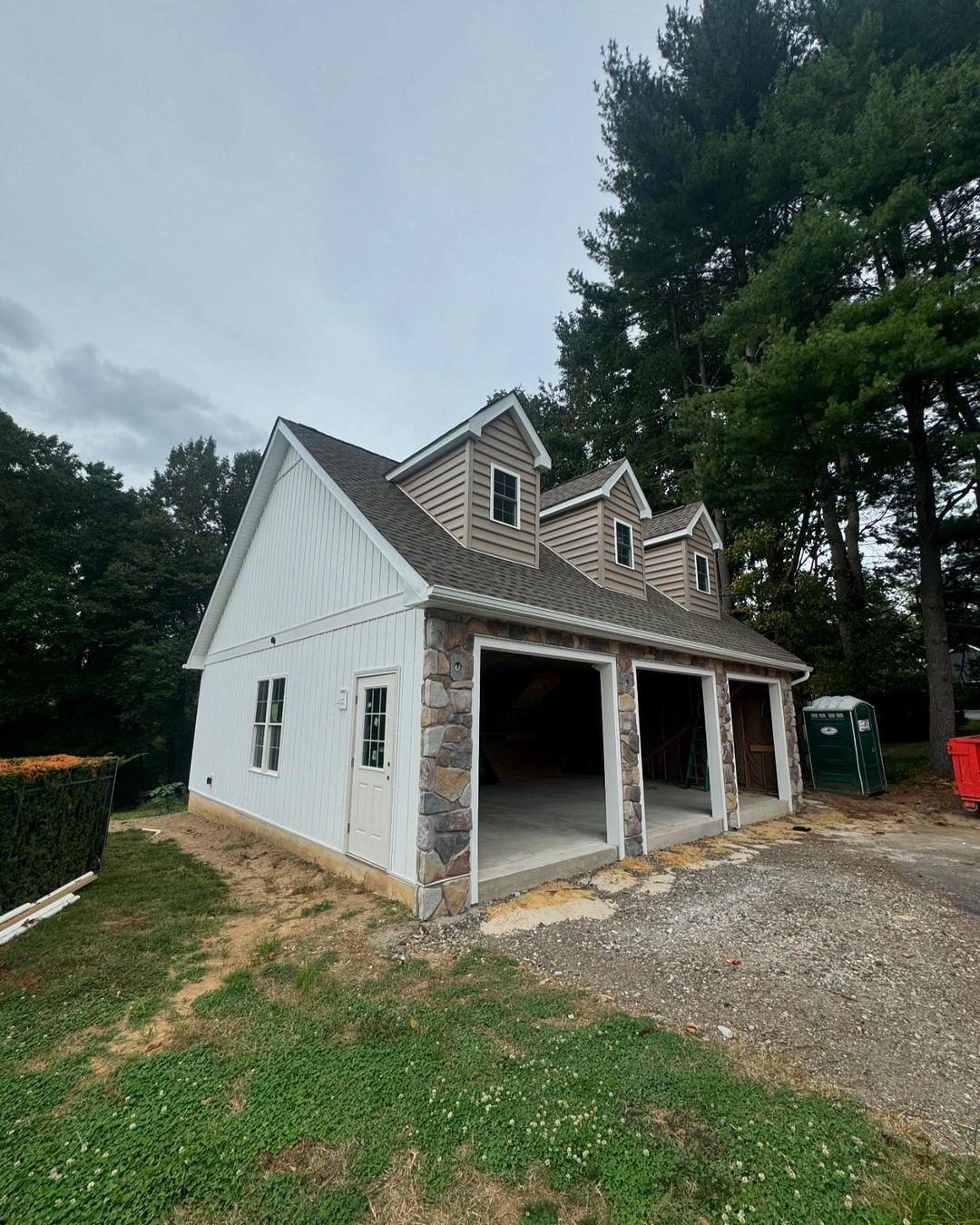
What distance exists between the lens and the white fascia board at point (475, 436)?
22.6 ft

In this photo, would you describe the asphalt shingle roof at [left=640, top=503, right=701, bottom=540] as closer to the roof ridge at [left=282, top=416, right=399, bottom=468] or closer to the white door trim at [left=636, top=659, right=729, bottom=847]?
the white door trim at [left=636, top=659, right=729, bottom=847]

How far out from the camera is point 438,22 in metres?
9.72

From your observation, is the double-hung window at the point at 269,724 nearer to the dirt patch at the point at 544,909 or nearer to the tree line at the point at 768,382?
the dirt patch at the point at 544,909

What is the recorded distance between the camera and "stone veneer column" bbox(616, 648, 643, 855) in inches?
259

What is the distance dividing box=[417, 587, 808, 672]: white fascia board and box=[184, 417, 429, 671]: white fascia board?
10.4 inches

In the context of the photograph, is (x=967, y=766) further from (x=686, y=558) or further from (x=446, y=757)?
(x=446, y=757)

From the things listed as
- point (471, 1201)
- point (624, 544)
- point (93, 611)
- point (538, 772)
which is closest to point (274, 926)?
point (471, 1201)

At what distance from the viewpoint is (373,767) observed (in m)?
5.61

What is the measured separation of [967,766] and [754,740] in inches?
135

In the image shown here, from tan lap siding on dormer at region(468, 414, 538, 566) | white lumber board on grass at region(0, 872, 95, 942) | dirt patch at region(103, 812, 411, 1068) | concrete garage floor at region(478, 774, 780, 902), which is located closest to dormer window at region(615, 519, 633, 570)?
tan lap siding on dormer at region(468, 414, 538, 566)

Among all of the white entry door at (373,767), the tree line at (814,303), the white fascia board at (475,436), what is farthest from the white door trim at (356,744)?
the tree line at (814,303)

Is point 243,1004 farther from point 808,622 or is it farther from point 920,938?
point 808,622

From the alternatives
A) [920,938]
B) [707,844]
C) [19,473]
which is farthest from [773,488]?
[19,473]

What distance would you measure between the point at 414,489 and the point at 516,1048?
259 inches
